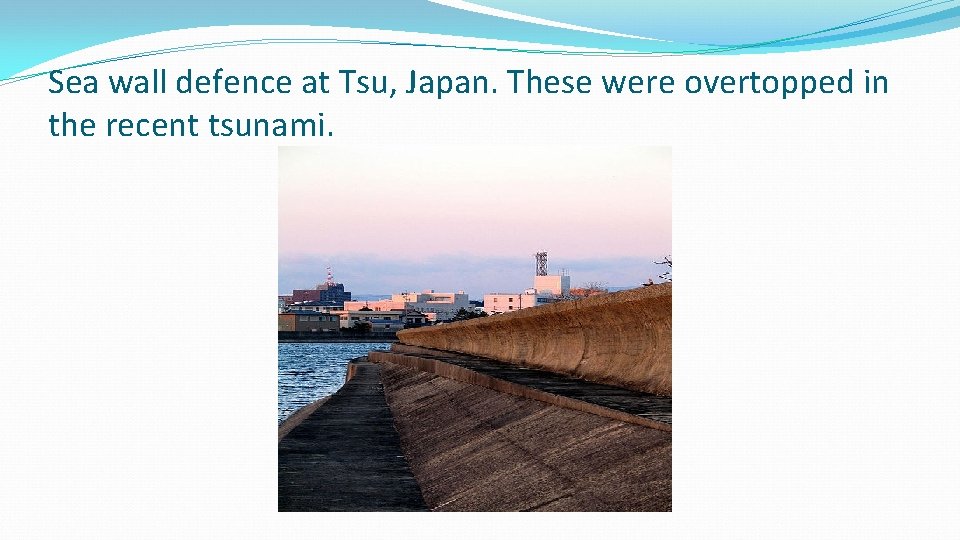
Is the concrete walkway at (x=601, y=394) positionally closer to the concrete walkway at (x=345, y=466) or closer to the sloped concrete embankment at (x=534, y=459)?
the sloped concrete embankment at (x=534, y=459)

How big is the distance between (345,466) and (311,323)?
511ft

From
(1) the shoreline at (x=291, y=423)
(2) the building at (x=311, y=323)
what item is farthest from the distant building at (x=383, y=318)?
(1) the shoreline at (x=291, y=423)

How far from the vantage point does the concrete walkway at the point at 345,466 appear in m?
11.2

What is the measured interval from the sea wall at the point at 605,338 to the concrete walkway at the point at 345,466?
262 centimetres

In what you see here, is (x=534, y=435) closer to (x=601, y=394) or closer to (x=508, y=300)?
(x=601, y=394)

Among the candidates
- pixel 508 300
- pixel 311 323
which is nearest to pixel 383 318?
pixel 311 323

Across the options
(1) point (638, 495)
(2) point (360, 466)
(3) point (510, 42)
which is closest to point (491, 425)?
(2) point (360, 466)

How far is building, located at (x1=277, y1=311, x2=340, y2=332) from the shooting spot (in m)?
152

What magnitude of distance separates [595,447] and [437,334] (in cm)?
3851

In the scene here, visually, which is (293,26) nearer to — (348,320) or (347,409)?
(347,409)

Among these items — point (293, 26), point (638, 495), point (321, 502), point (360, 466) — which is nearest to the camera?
point (293, 26)

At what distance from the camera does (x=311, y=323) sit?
551ft

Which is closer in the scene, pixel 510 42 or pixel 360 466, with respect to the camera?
pixel 510 42

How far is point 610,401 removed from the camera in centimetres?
1170
